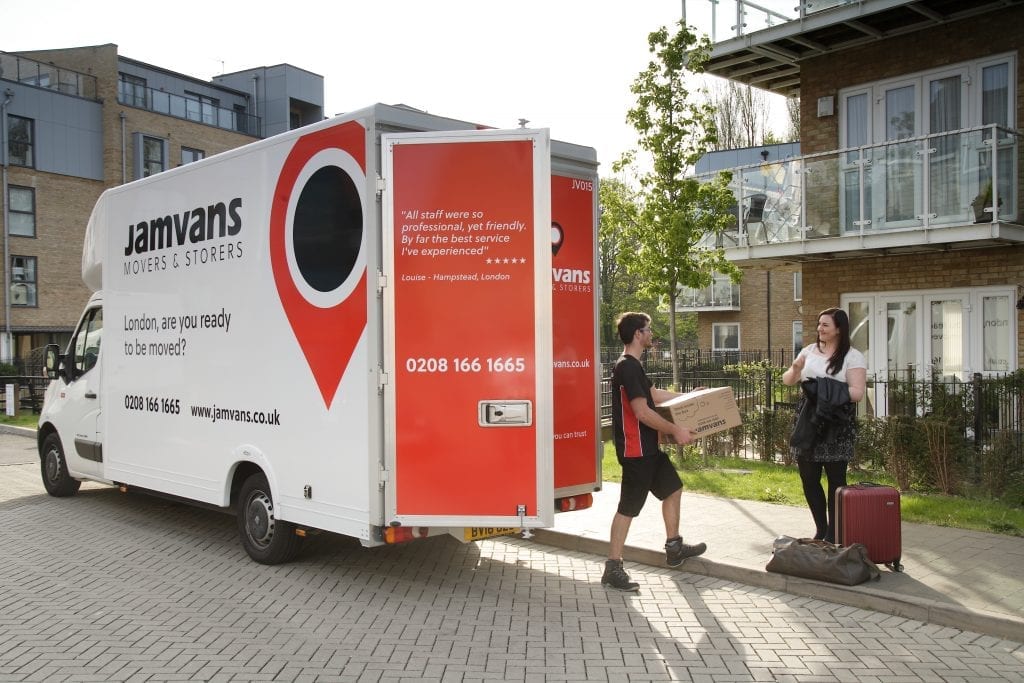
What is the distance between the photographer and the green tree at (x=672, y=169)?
39.0 ft

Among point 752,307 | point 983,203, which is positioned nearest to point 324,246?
point 983,203

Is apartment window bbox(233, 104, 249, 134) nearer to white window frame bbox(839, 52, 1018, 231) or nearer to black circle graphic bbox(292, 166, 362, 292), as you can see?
white window frame bbox(839, 52, 1018, 231)

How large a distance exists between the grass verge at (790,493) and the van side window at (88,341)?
5818 mm

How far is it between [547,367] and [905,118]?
1098 centimetres

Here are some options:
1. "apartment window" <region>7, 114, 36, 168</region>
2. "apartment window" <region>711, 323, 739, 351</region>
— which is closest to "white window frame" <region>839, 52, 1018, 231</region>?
"apartment window" <region>711, 323, 739, 351</region>

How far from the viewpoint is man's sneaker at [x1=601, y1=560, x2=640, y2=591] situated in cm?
635

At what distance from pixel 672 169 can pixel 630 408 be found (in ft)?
21.1

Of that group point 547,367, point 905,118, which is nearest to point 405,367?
point 547,367

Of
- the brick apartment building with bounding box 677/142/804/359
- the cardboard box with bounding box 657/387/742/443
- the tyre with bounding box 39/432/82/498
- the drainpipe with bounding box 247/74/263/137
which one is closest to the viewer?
the cardboard box with bounding box 657/387/742/443

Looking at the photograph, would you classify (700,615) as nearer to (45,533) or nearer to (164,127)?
(45,533)

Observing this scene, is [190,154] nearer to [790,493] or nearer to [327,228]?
[790,493]

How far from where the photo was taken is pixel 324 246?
6320 millimetres

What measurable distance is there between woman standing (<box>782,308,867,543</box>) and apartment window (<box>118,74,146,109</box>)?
130 ft

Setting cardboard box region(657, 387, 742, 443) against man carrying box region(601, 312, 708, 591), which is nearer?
man carrying box region(601, 312, 708, 591)
